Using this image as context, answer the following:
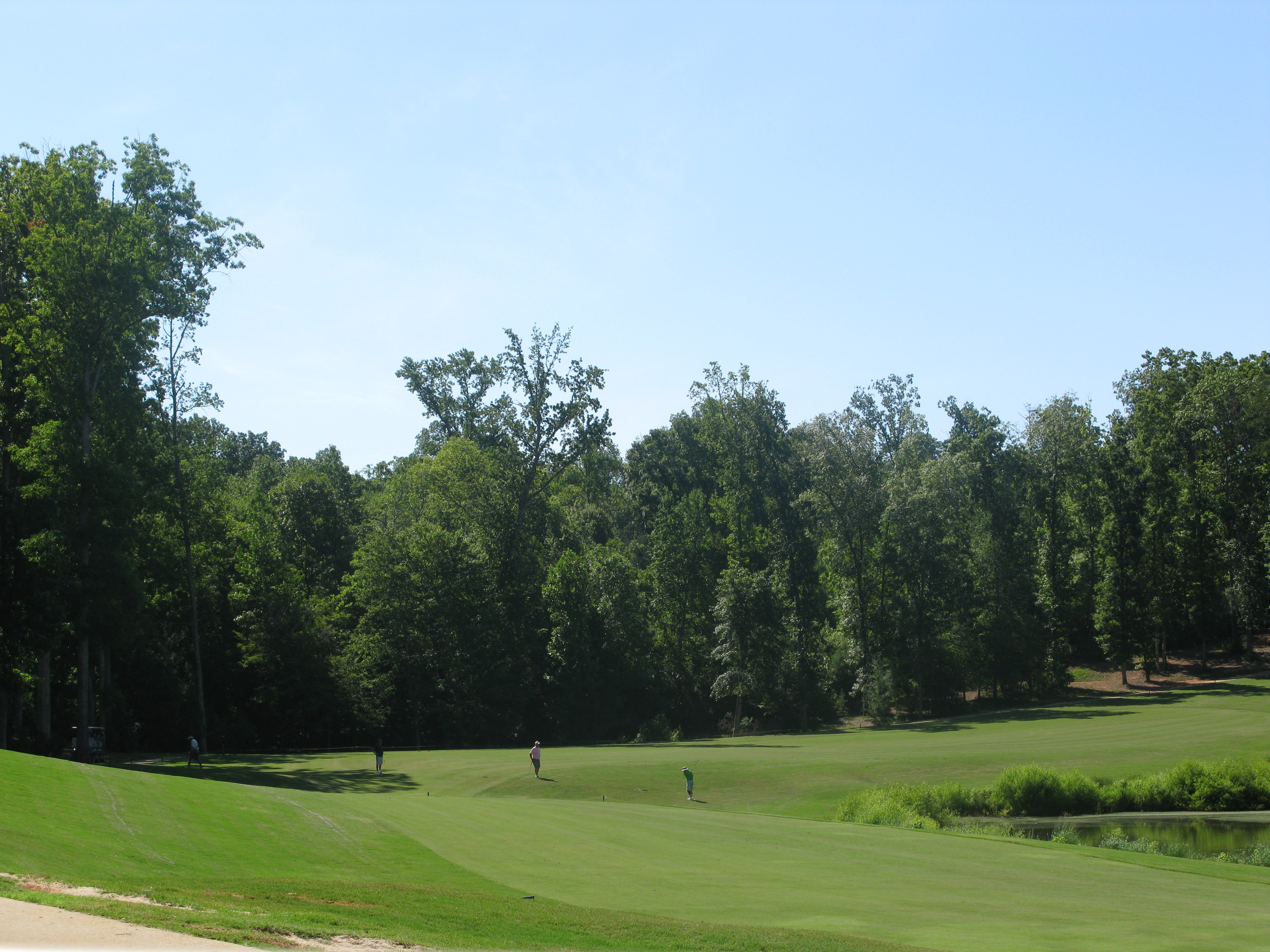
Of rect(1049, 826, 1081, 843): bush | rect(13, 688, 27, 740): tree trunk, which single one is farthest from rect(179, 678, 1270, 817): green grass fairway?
rect(13, 688, 27, 740): tree trunk

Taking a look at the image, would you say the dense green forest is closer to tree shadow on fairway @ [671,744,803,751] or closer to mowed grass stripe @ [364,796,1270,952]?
tree shadow on fairway @ [671,744,803,751]

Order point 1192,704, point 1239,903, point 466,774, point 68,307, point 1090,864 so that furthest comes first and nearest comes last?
1. point 1192,704
2. point 68,307
3. point 466,774
4. point 1090,864
5. point 1239,903

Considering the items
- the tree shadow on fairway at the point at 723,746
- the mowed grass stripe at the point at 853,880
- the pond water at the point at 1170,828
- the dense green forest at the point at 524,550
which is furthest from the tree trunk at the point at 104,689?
the pond water at the point at 1170,828

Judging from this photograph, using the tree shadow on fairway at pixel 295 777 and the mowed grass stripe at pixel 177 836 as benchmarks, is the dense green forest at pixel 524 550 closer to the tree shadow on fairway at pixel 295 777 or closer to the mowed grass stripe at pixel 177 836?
the tree shadow on fairway at pixel 295 777

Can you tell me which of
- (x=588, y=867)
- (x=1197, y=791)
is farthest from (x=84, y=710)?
(x=1197, y=791)

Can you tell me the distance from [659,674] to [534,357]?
26.0m

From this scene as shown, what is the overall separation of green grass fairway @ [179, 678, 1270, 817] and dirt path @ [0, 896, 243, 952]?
26942 millimetres

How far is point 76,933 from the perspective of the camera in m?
8.98

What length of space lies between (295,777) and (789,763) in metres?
21.6

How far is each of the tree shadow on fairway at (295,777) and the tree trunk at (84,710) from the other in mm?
1604

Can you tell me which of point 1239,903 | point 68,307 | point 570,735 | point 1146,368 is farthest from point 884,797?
point 1146,368

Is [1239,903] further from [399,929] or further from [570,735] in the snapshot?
[570,735]

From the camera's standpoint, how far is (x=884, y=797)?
33.7 metres

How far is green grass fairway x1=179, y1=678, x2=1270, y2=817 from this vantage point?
37.3 meters
